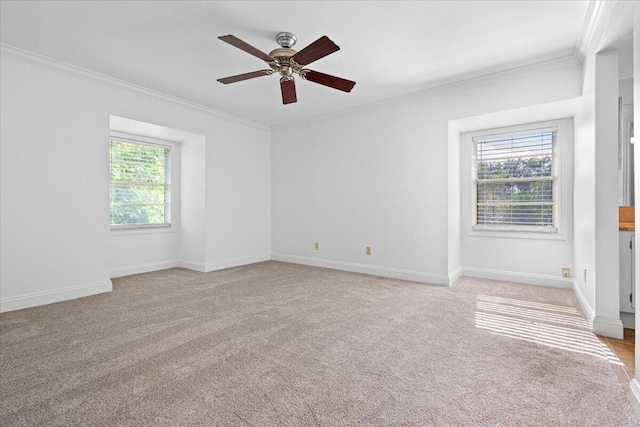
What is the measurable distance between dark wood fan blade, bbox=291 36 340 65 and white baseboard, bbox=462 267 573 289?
372cm

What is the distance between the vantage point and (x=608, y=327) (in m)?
2.55

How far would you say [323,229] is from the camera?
18.0ft

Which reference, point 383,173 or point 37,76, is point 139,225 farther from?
point 383,173

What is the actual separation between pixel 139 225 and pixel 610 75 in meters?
5.98

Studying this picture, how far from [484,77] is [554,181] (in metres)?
1.70

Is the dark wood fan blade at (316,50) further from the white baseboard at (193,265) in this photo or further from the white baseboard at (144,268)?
the white baseboard at (144,268)

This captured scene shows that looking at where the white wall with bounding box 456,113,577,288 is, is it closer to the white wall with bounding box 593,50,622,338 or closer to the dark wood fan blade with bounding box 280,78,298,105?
the white wall with bounding box 593,50,622,338

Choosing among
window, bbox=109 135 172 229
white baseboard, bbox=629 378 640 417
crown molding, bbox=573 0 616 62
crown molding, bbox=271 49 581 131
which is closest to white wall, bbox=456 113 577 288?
crown molding, bbox=271 49 581 131

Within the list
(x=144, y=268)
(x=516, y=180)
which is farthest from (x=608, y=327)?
(x=144, y=268)

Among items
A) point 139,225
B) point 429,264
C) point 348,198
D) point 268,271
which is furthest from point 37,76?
point 429,264

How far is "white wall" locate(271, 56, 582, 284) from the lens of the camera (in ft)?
12.9

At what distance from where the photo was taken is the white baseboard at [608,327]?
2514 mm

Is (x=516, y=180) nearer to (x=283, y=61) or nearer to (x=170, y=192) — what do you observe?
(x=283, y=61)

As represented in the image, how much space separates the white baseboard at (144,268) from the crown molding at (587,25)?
6073 mm
